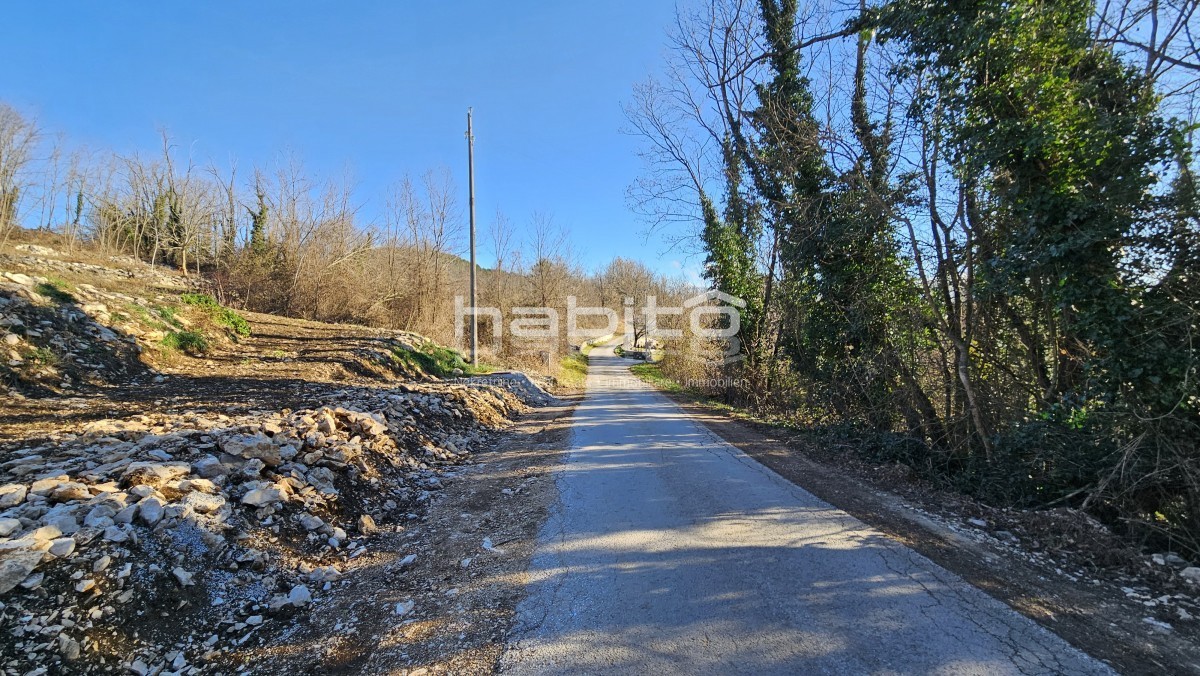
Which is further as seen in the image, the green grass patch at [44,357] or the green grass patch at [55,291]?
the green grass patch at [55,291]

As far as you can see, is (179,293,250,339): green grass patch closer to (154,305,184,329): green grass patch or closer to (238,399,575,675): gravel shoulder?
(154,305,184,329): green grass patch

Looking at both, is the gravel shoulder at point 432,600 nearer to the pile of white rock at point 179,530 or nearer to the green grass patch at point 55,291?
the pile of white rock at point 179,530

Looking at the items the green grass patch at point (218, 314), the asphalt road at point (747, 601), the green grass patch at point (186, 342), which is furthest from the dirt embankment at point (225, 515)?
the green grass patch at point (218, 314)

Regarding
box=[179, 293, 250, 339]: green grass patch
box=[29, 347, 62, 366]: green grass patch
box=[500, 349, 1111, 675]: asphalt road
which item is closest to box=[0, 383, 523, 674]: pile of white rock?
box=[500, 349, 1111, 675]: asphalt road

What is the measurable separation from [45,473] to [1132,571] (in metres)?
8.30

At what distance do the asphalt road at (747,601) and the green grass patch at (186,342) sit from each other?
8799mm

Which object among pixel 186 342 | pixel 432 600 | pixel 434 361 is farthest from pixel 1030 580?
pixel 434 361

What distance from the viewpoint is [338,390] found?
27.6 feet

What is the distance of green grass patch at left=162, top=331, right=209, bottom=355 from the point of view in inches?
361

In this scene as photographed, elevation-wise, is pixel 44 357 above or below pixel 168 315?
below

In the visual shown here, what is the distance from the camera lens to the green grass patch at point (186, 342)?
361 inches

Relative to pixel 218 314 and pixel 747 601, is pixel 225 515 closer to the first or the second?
pixel 747 601

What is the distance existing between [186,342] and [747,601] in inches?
451

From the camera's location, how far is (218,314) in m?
11.9
